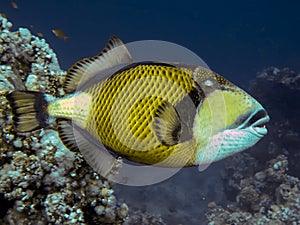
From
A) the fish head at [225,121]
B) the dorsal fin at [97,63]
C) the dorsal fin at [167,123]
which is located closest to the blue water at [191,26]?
the dorsal fin at [97,63]

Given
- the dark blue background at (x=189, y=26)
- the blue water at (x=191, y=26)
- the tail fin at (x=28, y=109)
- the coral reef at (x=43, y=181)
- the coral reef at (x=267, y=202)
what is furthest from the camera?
the dark blue background at (x=189, y=26)

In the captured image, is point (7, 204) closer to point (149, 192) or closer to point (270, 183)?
point (270, 183)

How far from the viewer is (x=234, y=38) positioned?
5550 centimetres

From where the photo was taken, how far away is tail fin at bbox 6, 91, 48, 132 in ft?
4.71

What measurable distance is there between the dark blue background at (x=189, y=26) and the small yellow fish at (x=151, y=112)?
35892 mm

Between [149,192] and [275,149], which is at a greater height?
[275,149]

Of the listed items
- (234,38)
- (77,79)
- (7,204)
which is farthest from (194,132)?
(234,38)

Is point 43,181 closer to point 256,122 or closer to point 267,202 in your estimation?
point 256,122

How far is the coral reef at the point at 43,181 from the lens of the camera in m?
1.84

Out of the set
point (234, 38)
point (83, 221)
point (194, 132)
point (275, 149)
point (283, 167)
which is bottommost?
point (234, 38)

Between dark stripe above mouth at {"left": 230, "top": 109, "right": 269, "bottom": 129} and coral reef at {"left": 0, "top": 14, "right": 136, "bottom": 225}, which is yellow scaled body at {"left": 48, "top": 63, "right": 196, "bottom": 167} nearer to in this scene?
dark stripe above mouth at {"left": 230, "top": 109, "right": 269, "bottom": 129}

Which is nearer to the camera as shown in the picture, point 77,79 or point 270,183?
point 77,79

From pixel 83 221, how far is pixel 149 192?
26.6ft

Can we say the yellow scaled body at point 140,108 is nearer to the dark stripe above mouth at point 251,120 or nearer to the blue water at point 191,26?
the dark stripe above mouth at point 251,120
